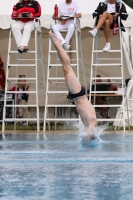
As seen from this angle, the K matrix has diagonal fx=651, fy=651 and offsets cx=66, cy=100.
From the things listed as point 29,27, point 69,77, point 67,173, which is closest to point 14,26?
point 29,27

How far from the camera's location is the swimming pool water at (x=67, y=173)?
448cm

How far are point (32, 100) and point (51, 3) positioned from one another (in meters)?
3.80

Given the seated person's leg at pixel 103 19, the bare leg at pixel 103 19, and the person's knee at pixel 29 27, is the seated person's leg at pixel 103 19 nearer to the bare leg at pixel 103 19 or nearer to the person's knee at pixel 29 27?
the bare leg at pixel 103 19

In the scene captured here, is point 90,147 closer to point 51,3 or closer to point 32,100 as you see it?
point 51,3

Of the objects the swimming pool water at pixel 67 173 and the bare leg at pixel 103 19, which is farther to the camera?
the bare leg at pixel 103 19

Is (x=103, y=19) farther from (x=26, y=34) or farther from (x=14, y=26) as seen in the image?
(x=14, y=26)

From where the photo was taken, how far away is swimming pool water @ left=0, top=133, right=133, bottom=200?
176 inches

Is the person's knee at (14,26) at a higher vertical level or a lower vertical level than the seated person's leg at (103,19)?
lower

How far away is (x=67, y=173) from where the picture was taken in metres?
5.68

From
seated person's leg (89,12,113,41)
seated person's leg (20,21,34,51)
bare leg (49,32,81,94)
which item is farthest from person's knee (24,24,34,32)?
bare leg (49,32,81,94)

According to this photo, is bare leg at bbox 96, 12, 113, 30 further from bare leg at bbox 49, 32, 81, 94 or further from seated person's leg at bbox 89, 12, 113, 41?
bare leg at bbox 49, 32, 81, 94

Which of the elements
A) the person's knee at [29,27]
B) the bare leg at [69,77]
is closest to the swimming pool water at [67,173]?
the bare leg at [69,77]

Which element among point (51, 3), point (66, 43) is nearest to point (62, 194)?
point (66, 43)

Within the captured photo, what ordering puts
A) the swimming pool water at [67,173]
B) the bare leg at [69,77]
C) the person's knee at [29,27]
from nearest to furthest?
the swimming pool water at [67,173]
the bare leg at [69,77]
the person's knee at [29,27]
